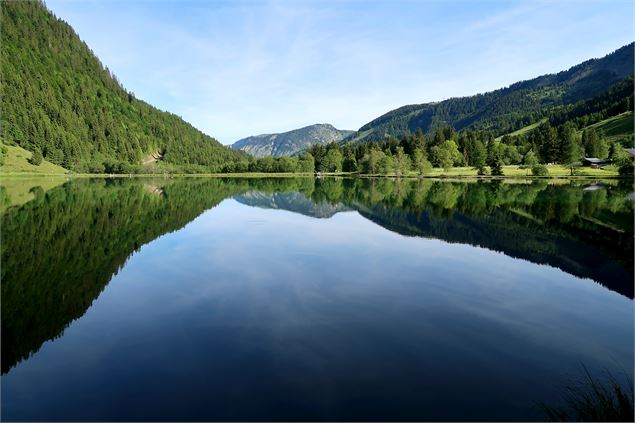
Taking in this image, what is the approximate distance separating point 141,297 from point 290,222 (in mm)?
28629

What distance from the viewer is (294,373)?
1173 cm

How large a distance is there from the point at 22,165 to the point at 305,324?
19992cm

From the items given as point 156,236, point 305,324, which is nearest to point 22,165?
point 156,236

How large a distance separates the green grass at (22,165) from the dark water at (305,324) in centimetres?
15843

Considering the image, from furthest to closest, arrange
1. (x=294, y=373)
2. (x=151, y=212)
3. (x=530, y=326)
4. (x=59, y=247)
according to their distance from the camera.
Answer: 1. (x=151, y=212)
2. (x=59, y=247)
3. (x=530, y=326)
4. (x=294, y=373)

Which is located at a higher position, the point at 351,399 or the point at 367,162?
the point at 367,162

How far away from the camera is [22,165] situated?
16888 centimetres

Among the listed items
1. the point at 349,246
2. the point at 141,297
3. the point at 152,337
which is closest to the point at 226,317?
the point at 152,337

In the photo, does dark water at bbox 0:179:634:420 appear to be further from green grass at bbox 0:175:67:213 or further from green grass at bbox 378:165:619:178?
green grass at bbox 378:165:619:178

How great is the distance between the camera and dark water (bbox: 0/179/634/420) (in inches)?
412

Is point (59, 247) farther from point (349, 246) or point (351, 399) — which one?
point (351, 399)

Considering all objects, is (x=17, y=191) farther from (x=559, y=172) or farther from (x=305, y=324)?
(x=559, y=172)

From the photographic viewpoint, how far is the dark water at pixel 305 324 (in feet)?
34.4

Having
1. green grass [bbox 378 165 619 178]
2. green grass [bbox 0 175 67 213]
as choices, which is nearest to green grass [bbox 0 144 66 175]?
green grass [bbox 0 175 67 213]
